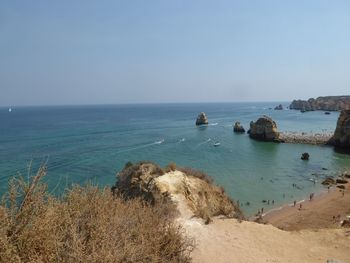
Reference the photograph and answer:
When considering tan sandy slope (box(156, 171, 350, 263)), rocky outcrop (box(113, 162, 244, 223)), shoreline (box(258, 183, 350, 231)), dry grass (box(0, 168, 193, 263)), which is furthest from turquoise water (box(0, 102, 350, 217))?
dry grass (box(0, 168, 193, 263))

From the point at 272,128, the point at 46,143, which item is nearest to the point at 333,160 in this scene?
the point at 272,128

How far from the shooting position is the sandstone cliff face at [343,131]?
216ft

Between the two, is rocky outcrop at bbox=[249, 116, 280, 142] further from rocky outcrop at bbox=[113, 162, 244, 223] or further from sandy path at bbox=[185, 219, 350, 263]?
sandy path at bbox=[185, 219, 350, 263]

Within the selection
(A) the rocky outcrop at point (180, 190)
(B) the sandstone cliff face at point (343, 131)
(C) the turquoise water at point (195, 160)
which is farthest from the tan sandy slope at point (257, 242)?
(B) the sandstone cliff face at point (343, 131)

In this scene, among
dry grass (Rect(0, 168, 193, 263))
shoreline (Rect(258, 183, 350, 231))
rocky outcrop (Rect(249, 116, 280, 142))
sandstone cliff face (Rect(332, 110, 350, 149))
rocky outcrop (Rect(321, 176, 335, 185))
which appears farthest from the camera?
rocky outcrop (Rect(249, 116, 280, 142))

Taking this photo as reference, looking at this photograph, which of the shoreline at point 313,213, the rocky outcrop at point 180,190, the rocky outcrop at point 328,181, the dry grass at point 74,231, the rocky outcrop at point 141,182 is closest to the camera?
the dry grass at point 74,231

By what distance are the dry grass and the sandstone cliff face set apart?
213 ft

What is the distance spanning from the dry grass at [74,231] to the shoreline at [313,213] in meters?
18.7

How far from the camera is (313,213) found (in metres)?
31.0

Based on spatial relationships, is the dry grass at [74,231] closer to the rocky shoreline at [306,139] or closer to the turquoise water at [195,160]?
the turquoise water at [195,160]

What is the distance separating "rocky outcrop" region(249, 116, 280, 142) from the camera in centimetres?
7735

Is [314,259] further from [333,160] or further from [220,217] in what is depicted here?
[333,160]

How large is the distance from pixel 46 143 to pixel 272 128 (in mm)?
48630

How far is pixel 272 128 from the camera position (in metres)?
77.9
